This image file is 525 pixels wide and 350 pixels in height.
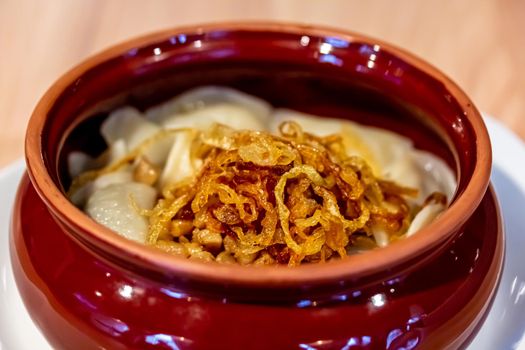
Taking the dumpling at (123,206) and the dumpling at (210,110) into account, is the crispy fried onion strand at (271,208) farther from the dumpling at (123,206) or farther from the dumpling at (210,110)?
the dumpling at (210,110)

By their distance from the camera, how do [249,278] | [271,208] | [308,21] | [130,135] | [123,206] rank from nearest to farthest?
[249,278] < [271,208] < [123,206] < [130,135] < [308,21]

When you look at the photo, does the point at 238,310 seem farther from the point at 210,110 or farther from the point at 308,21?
the point at 308,21

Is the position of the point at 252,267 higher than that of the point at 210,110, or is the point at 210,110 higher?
the point at 252,267

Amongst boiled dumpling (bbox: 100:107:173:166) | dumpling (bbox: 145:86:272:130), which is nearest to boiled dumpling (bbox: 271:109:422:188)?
dumpling (bbox: 145:86:272:130)

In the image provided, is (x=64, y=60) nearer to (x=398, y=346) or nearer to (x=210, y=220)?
(x=210, y=220)

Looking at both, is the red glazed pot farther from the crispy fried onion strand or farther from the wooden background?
the wooden background

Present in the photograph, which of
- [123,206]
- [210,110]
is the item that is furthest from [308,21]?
[123,206]

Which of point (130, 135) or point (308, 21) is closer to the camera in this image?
point (130, 135)
